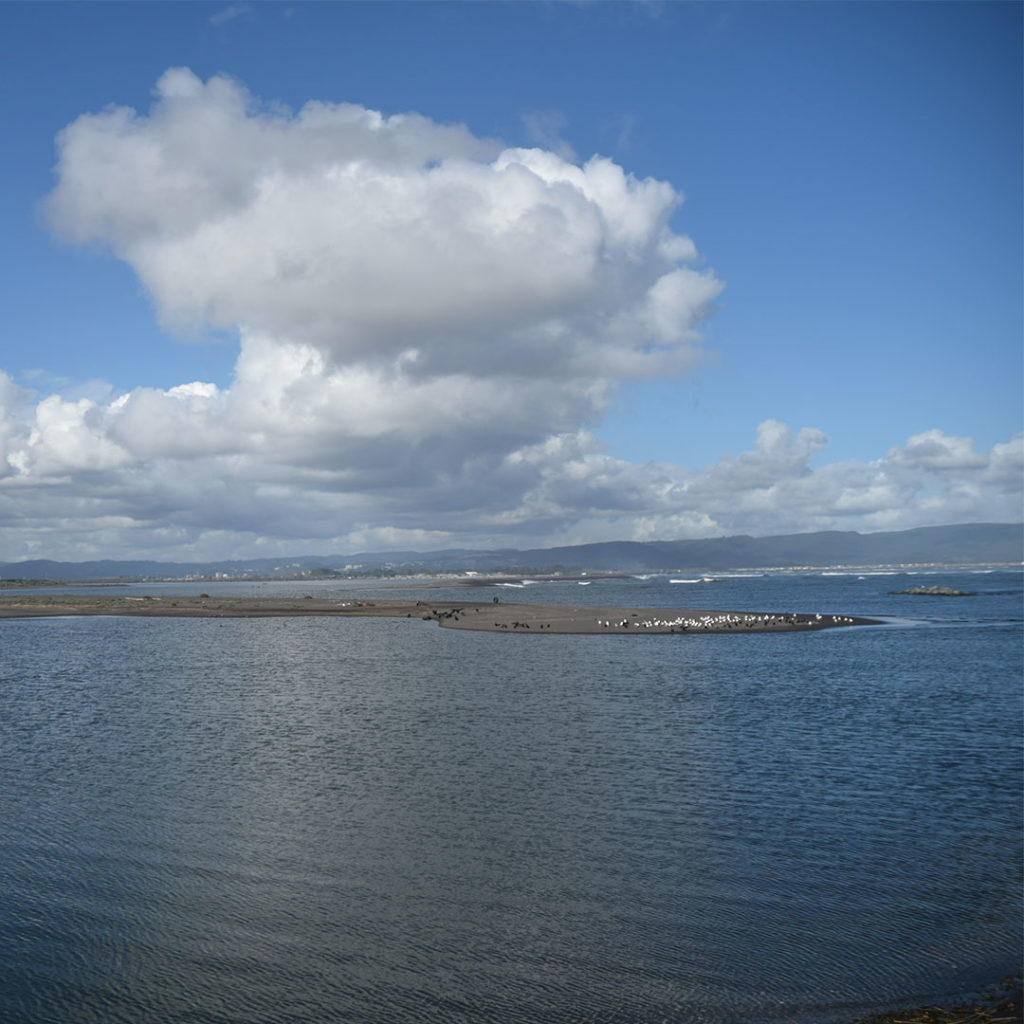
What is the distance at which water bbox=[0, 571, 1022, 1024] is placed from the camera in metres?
14.9

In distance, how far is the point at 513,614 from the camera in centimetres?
12350

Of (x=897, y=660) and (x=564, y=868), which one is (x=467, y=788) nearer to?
(x=564, y=868)

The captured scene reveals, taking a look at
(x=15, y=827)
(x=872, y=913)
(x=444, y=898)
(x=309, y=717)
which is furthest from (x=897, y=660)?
(x=15, y=827)

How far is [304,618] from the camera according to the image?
129 metres

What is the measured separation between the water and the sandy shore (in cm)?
4820

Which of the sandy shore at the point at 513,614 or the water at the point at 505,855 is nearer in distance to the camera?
the water at the point at 505,855

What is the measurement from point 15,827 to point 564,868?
1633 cm

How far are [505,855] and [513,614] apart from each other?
103 meters

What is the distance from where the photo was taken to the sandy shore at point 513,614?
96.2 meters

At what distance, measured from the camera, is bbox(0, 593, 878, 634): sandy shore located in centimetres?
9619

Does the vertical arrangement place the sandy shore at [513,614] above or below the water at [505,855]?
below

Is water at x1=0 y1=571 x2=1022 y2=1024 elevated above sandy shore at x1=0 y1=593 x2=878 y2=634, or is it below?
above

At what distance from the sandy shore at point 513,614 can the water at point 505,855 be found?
48.2 meters

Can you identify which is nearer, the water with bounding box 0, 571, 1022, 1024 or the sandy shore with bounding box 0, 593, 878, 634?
the water with bounding box 0, 571, 1022, 1024
